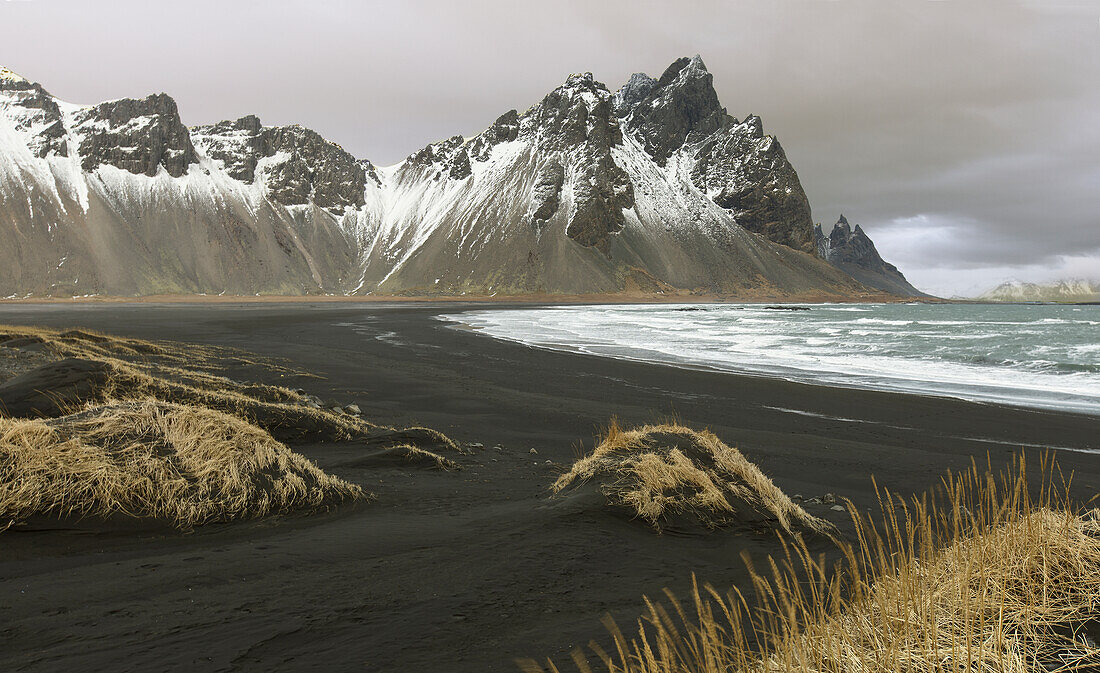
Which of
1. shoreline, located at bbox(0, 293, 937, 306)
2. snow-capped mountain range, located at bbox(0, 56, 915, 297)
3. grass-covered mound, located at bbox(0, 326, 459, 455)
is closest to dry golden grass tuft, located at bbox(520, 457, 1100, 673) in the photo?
grass-covered mound, located at bbox(0, 326, 459, 455)

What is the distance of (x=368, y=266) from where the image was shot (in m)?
185

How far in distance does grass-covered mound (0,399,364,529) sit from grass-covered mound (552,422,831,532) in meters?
2.67

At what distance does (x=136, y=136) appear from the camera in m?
162

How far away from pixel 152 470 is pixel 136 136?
198 m

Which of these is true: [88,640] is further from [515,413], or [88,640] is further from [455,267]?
[455,267]

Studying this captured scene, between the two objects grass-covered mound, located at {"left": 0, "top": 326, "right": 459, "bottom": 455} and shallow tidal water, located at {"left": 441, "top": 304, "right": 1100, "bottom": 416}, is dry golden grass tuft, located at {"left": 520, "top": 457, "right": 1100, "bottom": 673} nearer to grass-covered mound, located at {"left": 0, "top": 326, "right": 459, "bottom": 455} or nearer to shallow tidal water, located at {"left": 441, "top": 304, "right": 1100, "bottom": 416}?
grass-covered mound, located at {"left": 0, "top": 326, "right": 459, "bottom": 455}

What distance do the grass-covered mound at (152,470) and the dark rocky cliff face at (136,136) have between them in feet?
626

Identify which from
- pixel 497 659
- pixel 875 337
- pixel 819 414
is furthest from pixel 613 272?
pixel 497 659

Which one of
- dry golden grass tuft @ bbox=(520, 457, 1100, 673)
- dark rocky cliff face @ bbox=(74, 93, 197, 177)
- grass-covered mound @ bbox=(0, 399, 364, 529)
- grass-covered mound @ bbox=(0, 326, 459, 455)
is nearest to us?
dry golden grass tuft @ bbox=(520, 457, 1100, 673)

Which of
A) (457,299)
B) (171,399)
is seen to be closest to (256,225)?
(457,299)

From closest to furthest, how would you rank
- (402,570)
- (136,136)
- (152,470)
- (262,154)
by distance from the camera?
1. (402,570)
2. (152,470)
3. (136,136)
4. (262,154)

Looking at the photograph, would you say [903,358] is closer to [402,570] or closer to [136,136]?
[402,570]

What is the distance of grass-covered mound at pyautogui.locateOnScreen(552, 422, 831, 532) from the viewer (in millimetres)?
5695

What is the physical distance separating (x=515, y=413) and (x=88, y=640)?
930cm
